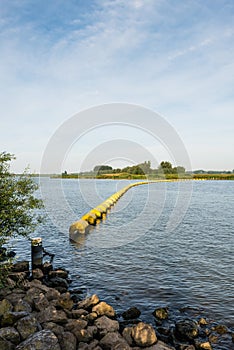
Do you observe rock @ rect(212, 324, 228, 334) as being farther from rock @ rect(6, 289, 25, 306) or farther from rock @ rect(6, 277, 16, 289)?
rock @ rect(6, 277, 16, 289)

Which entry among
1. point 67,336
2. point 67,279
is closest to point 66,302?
point 67,336

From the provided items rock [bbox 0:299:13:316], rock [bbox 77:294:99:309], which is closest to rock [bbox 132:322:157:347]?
rock [bbox 77:294:99:309]

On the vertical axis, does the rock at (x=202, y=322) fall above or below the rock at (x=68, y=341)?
below

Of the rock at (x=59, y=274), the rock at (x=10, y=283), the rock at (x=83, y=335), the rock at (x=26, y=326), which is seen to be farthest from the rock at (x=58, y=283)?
the rock at (x=26, y=326)

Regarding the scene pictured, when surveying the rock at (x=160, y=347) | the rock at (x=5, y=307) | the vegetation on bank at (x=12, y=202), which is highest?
the vegetation on bank at (x=12, y=202)

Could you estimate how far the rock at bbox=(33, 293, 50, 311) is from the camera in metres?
9.55

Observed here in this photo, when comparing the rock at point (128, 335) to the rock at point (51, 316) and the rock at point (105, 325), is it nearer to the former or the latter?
the rock at point (105, 325)

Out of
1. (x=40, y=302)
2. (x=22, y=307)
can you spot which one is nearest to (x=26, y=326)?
(x=22, y=307)

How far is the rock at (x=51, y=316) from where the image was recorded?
8.66 metres

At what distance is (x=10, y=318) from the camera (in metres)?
8.21

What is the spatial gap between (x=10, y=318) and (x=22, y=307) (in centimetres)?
94

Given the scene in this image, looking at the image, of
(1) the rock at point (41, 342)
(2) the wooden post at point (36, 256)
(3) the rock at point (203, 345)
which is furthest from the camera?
(2) the wooden post at point (36, 256)

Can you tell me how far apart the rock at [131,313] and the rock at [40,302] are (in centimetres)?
263

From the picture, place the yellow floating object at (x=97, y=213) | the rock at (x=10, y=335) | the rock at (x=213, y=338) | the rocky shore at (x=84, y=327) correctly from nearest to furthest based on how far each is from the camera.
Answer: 1. the rock at (x=10, y=335)
2. the rocky shore at (x=84, y=327)
3. the rock at (x=213, y=338)
4. the yellow floating object at (x=97, y=213)
